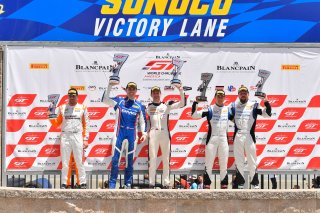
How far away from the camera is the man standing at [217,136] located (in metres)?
10.4

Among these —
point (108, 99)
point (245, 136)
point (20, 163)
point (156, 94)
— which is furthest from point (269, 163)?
point (20, 163)

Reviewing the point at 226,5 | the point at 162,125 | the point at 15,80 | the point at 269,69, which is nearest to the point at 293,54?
the point at 269,69

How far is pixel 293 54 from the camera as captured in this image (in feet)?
35.5

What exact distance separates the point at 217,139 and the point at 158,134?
1.05 m

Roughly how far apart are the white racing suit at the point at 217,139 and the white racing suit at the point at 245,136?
0.19 m

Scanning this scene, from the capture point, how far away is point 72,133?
10.3m

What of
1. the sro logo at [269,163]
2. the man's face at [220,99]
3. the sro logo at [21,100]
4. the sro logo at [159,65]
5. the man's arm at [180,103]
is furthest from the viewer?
the sro logo at [269,163]

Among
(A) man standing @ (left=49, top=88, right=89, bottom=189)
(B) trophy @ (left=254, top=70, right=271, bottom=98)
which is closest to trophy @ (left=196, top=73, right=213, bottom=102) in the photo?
(B) trophy @ (left=254, top=70, right=271, bottom=98)

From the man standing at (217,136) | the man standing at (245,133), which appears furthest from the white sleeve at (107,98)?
the man standing at (245,133)

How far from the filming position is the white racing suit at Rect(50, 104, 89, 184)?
10250 millimetres

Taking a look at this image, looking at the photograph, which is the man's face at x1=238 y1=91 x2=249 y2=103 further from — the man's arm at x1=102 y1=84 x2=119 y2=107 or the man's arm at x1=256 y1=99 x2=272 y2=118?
the man's arm at x1=102 y1=84 x2=119 y2=107

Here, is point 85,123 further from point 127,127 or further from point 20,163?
point 20,163

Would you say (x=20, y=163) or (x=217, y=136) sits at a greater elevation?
(x=217, y=136)

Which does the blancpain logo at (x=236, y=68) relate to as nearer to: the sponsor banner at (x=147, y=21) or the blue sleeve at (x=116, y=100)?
the sponsor banner at (x=147, y=21)
